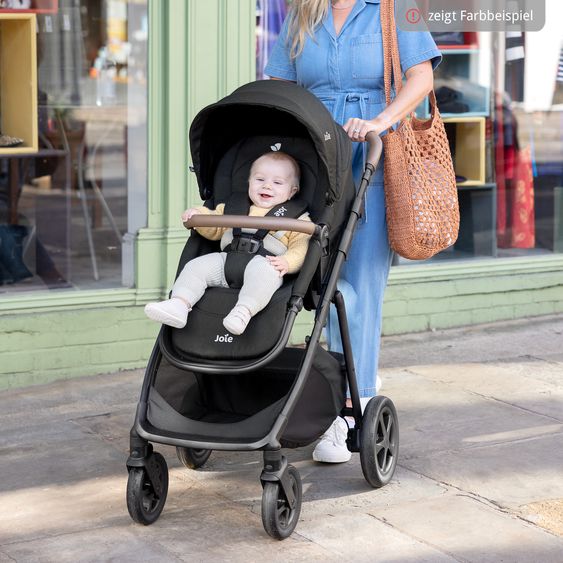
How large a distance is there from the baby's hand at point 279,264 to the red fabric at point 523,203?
397 centimetres

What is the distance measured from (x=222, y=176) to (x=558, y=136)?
409cm

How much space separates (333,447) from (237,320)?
1093 millimetres

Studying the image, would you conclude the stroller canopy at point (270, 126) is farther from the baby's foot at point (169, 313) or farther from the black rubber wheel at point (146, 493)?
the black rubber wheel at point (146, 493)

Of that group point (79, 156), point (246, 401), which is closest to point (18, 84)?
point (79, 156)

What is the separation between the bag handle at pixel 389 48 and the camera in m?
4.79

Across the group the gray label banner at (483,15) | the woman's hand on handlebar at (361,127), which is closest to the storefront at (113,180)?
the gray label banner at (483,15)

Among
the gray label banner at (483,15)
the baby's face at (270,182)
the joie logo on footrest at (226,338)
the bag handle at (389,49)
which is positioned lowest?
the joie logo on footrest at (226,338)

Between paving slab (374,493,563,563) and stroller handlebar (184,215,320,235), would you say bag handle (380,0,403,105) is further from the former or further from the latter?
paving slab (374,493,563,563)

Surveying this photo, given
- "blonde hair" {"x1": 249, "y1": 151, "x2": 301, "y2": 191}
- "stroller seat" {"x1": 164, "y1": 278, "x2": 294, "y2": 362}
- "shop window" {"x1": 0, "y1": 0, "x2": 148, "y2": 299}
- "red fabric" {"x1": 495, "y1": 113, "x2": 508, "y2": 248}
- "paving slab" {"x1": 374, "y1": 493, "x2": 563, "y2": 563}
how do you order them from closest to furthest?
"paving slab" {"x1": 374, "y1": 493, "x2": 563, "y2": 563}
"stroller seat" {"x1": 164, "y1": 278, "x2": 294, "y2": 362}
"blonde hair" {"x1": 249, "y1": 151, "x2": 301, "y2": 191}
"shop window" {"x1": 0, "y1": 0, "x2": 148, "y2": 299}
"red fabric" {"x1": 495, "y1": 113, "x2": 508, "y2": 248}

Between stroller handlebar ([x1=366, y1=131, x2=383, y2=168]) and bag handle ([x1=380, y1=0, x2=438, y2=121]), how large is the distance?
0.92 ft

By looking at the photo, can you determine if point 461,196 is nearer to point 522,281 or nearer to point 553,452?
point 522,281

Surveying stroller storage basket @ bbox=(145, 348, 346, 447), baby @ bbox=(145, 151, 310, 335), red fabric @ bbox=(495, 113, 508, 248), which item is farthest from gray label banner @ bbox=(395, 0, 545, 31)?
stroller storage basket @ bbox=(145, 348, 346, 447)

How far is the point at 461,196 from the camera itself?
7809mm

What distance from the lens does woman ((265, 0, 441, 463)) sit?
4812mm
